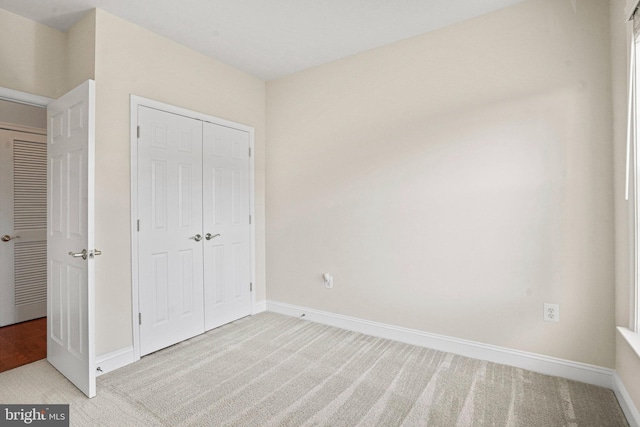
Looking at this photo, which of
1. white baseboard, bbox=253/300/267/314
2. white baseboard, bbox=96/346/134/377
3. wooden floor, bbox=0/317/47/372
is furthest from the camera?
white baseboard, bbox=253/300/267/314

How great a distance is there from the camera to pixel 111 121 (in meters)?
2.45

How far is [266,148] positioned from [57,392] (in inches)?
111

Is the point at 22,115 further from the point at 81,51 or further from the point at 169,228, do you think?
the point at 169,228

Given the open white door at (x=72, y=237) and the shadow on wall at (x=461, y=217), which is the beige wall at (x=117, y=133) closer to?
Answer: the open white door at (x=72, y=237)

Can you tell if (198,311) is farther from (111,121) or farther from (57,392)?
(111,121)

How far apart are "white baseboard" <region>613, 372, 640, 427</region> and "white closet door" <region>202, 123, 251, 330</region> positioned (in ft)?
10.1

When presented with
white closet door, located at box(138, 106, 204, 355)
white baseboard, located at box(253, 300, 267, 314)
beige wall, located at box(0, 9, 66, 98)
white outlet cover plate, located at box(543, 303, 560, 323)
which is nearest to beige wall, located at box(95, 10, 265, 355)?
white closet door, located at box(138, 106, 204, 355)

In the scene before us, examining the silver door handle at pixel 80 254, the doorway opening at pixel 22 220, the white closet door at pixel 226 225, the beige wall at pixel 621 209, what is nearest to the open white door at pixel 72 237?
the silver door handle at pixel 80 254

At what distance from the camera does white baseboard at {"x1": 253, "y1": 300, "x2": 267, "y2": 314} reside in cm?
364

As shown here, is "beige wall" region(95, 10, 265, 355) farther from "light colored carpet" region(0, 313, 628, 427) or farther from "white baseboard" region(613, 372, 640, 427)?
"white baseboard" region(613, 372, 640, 427)

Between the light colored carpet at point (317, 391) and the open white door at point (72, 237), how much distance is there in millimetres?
207

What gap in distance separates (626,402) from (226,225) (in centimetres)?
328

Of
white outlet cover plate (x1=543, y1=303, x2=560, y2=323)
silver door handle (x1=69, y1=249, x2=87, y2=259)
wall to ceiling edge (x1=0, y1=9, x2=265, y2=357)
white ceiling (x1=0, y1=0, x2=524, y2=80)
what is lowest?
white outlet cover plate (x1=543, y1=303, x2=560, y2=323)

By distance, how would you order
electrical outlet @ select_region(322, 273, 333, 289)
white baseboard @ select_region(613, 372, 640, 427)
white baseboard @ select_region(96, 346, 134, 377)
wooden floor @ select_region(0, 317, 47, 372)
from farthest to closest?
electrical outlet @ select_region(322, 273, 333, 289)
wooden floor @ select_region(0, 317, 47, 372)
white baseboard @ select_region(96, 346, 134, 377)
white baseboard @ select_region(613, 372, 640, 427)
